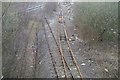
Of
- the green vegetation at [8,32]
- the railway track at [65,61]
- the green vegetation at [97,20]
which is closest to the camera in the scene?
the railway track at [65,61]

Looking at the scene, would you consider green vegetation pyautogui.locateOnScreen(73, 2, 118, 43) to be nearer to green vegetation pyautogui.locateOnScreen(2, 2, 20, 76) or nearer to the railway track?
the railway track

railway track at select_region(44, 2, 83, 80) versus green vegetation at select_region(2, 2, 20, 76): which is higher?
green vegetation at select_region(2, 2, 20, 76)

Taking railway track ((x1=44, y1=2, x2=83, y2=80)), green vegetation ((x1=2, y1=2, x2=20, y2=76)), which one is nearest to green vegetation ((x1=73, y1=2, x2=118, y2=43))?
railway track ((x1=44, y1=2, x2=83, y2=80))

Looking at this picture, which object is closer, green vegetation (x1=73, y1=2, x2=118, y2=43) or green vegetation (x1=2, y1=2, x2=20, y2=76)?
green vegetation (x1=2, y1=2, x2=20, y2=76)

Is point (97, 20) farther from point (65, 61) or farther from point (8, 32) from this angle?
point (8, 32)

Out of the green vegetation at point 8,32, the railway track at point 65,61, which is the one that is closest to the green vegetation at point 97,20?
the railway track at point 65,61

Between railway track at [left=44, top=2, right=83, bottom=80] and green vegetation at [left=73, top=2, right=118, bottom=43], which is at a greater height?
green vegetation at [left=73, top=2, right=118, bottom=43]

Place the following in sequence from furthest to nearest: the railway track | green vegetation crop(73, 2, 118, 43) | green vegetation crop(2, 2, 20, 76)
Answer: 1. green vegetation crop(73, 2, 118, 43)
2. green vegetation crop(2, 2, 20, 76)
3. the railway track

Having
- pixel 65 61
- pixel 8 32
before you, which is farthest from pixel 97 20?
pixel 8 32

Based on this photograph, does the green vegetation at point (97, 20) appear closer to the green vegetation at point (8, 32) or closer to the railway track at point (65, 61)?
the railway track at point (65, 61)

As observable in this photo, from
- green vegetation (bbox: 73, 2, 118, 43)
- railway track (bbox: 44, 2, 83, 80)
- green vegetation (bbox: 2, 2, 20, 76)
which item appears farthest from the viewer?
green vegetation (bbox: 73, 2, 118, 43)
